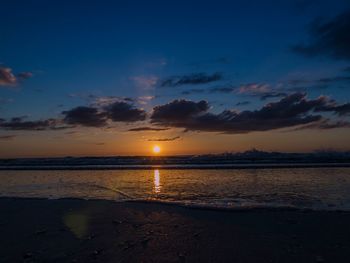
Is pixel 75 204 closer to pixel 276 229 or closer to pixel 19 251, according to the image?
pixel 19 251

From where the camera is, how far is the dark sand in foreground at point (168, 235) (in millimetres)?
6547

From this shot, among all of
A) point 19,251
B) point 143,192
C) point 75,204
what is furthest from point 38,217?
point 143,192

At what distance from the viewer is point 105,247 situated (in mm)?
7090

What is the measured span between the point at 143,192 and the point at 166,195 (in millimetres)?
1684

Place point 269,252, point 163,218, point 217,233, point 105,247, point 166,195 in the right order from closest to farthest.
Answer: point 269,252 < point 105,247 < point 217,233 < point 163,218 < point 166,195

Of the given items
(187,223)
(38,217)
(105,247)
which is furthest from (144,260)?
(38,217)

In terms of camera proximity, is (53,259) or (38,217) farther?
(38,217)

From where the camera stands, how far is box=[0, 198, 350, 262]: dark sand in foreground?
6.55 metres

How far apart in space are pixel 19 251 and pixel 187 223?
3992 mm

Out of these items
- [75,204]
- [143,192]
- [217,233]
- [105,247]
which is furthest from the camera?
[143,192]

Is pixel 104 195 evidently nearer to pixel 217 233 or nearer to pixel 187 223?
pixel 187 223

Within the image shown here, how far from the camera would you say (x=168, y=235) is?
7.96 metres

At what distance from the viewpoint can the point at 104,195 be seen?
15156 millimetres

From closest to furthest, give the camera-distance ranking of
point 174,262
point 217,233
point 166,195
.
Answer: point 174,262, point 217,233, point 166,195
